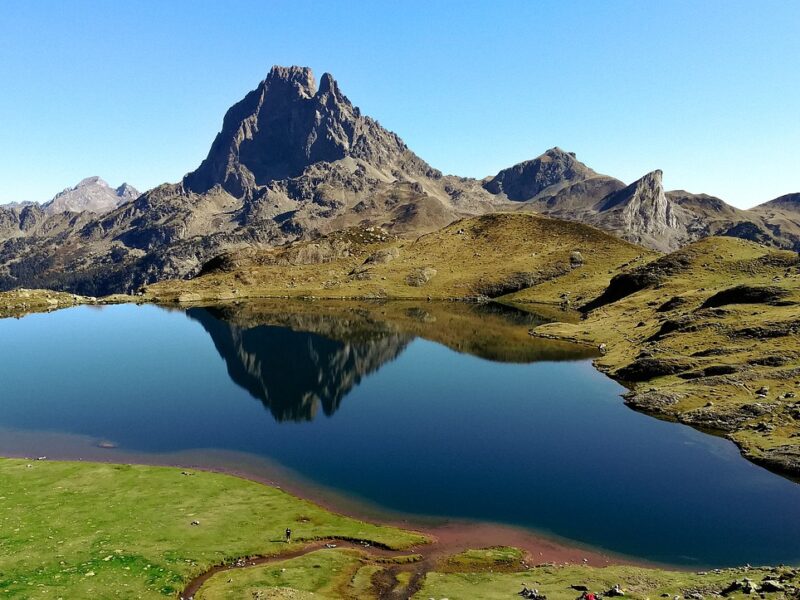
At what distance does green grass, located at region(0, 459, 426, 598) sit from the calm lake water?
980 cm

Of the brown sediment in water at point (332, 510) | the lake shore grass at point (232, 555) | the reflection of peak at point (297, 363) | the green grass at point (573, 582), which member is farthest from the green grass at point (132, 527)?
the reflection of peak at point (297, 363)

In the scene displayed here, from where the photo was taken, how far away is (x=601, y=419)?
7981cm

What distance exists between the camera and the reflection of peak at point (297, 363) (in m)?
95.3

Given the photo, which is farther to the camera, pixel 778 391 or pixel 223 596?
pixel 778 391

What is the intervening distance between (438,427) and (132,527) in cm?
4545

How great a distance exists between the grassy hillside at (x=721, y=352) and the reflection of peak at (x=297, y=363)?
5309 centimetres

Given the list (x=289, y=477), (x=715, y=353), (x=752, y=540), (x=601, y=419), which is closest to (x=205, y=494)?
(x=289, y=477)

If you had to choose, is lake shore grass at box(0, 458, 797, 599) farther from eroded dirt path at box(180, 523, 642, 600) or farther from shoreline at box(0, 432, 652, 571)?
shoreline at box(0, 432, 652, 571)

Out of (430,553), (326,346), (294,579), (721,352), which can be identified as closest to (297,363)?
(326,346)

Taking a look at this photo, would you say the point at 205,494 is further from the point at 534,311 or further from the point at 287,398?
the point at 534,311

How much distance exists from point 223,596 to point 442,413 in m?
54.9

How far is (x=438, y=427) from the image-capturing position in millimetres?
77875

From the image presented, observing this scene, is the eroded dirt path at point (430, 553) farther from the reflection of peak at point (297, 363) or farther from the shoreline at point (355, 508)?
the reflection of peak at point (297, 363)

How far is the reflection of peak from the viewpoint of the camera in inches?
3752
